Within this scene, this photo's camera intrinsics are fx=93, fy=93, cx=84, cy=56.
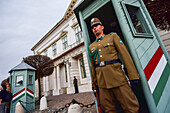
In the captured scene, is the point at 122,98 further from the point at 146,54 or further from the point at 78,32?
the point at 78,32

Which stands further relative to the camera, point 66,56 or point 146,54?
point 66,56

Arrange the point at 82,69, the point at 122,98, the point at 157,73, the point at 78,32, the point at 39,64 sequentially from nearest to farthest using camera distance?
the point at 122,98 < the point at 157,73 < the point at 39,64 < the point at 82,69 < the point at 78,32

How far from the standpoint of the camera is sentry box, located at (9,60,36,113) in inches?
202

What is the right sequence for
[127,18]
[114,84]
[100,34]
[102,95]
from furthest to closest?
[100,34]
[127,18]
[102,95]
[114,84]

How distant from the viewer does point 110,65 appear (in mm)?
1481

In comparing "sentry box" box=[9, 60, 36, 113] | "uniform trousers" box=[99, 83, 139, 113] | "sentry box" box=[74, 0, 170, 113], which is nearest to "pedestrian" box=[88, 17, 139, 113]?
"uniform trousers" box=[99, 83, 139, 113]

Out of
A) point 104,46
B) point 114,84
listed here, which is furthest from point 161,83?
point 104,46

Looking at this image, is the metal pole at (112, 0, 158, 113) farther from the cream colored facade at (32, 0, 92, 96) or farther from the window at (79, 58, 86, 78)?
the window at (79, 58, 86, 78)

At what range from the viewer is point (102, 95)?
4.91 ft

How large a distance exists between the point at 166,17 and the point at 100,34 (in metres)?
4.11

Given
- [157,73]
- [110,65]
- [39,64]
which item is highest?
[39,64]

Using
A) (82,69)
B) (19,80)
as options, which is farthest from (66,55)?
(19,80)

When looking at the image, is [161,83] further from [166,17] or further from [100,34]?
[166,17]

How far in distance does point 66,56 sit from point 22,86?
7.51 meters
